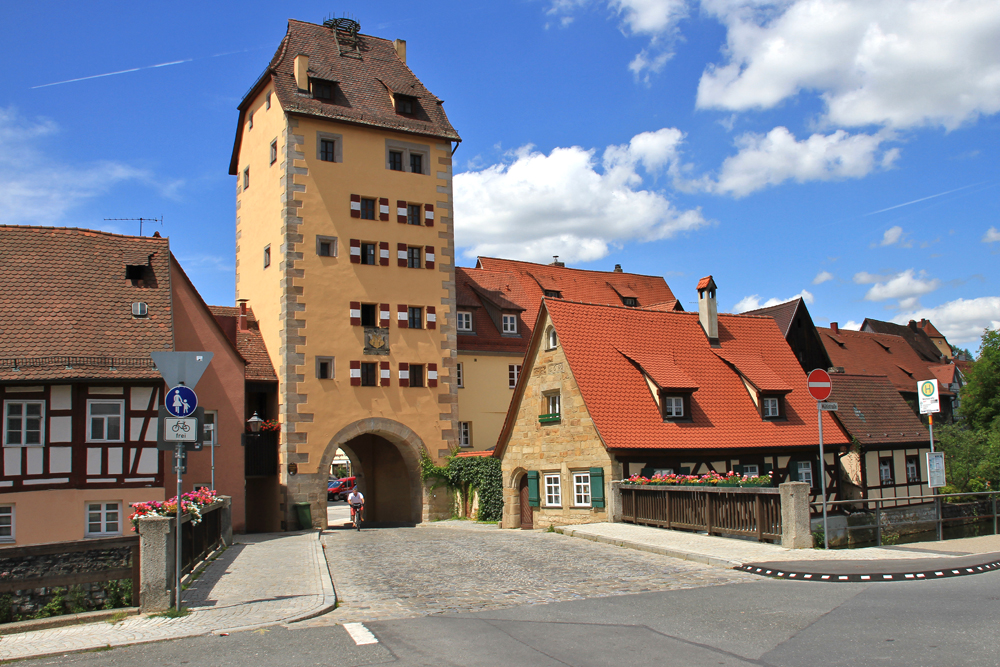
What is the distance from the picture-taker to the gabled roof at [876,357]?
60750 millimetres

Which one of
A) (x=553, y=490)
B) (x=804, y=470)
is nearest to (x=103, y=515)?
(x=553, y=490)

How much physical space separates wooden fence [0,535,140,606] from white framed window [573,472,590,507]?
15.7 metres

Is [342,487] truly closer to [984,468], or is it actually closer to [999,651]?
[984,468]

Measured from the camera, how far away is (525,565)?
49.1 ft

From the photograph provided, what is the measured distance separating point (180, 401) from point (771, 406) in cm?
2302

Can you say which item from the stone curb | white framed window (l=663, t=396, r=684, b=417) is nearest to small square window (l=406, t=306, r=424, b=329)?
white framed window (l=663, t=396, r=684, b=417)

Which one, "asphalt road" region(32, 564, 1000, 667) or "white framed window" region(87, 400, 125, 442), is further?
"white framed window" region(87, 400, 125, 442)

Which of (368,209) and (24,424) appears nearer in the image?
(24,424)

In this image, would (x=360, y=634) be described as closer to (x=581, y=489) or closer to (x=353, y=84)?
(x=581, y=489)

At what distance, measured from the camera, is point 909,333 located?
7931 centimetres

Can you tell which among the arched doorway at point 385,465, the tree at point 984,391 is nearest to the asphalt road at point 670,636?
the arched doorway at point 385,465

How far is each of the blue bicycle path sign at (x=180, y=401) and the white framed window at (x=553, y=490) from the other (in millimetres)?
16713

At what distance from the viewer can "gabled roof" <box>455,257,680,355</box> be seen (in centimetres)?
4078

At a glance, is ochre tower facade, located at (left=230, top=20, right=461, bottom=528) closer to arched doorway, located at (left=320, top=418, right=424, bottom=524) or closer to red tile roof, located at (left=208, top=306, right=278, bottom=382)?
arched doorway, located at (left=320, top=418, right=424, bottom=524)
